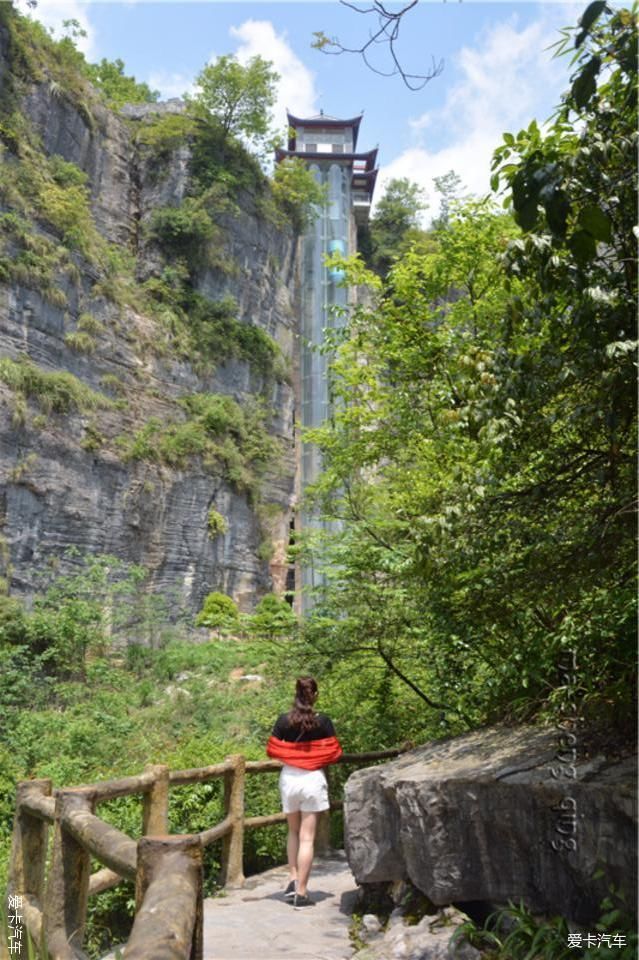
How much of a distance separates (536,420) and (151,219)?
23.4m

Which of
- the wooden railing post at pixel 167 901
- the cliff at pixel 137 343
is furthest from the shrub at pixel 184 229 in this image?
the wooden railing post at pixel 167 901

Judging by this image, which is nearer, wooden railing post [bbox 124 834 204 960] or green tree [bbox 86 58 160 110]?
wooden railing post [bbox 124 834 204 960]

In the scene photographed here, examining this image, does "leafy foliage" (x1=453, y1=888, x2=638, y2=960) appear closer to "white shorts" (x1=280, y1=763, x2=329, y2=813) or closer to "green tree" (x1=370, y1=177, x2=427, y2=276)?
"white shorts" (x1=280, y1=763, x2=329, y2=813)

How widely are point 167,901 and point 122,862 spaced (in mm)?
685

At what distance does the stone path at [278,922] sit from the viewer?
4344 mm

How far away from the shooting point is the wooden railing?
5.74 feet

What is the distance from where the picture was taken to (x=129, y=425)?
840 inches

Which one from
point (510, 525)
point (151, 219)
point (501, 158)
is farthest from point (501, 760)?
point (151, 219)

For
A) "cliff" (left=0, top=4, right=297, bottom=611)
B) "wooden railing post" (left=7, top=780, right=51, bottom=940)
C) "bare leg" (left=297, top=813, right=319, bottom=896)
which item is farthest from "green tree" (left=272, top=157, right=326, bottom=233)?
"wooden railing post" (left=7, top=780, right=51, bottom=940)

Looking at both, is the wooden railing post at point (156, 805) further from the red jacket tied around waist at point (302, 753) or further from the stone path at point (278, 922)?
the red jacket tied around waist at point (302, 753)

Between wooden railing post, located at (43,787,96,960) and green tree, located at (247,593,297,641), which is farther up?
green tree, located at (247,593,297,641)

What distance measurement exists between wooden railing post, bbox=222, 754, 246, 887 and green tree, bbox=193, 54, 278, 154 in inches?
973

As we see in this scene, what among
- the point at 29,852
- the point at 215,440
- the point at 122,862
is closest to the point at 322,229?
the point at 215,440

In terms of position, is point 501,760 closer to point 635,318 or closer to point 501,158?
point 635,318
